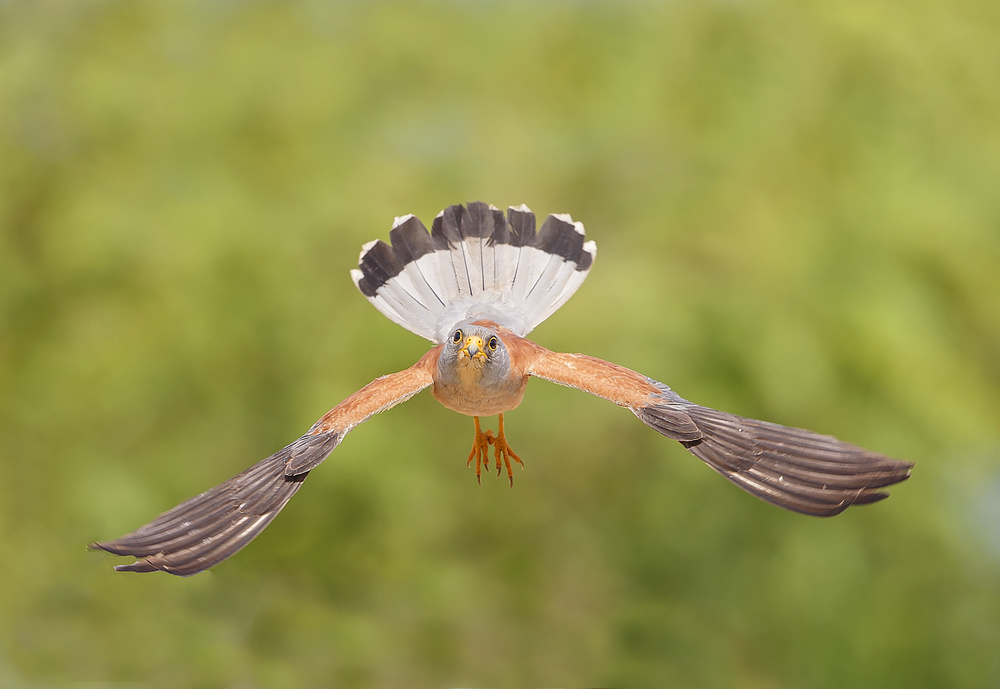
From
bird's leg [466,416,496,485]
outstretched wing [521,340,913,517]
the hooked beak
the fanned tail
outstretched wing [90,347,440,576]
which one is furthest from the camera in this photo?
the fanned tail

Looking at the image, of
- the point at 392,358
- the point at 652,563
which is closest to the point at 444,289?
the point at 392,358

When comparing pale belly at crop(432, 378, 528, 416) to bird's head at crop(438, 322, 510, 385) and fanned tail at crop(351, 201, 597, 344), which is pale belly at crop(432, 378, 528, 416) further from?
fanned tail at crop(351, 201, 597, 344)

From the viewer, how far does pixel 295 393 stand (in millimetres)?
8352

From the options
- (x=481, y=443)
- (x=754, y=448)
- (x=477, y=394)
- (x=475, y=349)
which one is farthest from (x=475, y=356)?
(x=754, y=448)

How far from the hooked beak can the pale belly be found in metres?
0.10

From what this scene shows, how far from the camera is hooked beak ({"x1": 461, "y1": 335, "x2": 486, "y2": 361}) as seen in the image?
2426mm

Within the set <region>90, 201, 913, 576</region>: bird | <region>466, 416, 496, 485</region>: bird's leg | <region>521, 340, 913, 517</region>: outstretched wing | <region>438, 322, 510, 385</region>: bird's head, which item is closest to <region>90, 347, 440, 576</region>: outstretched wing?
<region>90, 201, 913, 576</region>: bird

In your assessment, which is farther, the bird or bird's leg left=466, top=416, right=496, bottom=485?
bird's leg left=466, top=416, right=496, bottom=485

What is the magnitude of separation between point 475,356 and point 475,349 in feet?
0.06

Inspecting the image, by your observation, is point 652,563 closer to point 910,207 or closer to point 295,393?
point 295,393

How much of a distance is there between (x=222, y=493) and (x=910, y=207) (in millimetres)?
8485

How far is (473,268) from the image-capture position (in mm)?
A: 3139

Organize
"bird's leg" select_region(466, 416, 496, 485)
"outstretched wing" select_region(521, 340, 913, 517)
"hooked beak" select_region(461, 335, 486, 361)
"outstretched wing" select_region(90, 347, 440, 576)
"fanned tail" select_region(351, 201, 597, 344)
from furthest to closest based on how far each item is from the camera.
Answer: "fanned tail" select_region(351, 201, 597, 344)
"bird's leg" select_region(466, 416, 496, 485)
"hooked beak" select_region(461, 335, 486, 361)
"outstretched wing" select_region(521, 340, 913, 517)
"outstretched wing" select_region(90, 347, 440, 576)

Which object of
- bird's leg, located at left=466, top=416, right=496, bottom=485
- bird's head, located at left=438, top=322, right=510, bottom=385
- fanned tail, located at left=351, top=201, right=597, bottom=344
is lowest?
bird's leg, located at left=466, top=416, right=496, bottom=485
